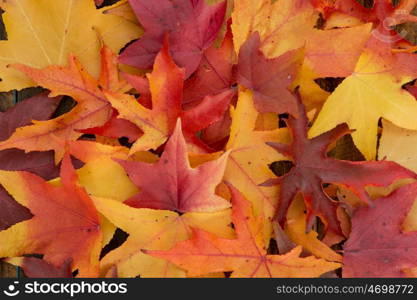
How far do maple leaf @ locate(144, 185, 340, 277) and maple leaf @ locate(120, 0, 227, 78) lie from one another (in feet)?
0.87

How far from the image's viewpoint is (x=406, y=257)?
96cm

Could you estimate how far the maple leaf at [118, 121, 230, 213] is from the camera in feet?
2.96

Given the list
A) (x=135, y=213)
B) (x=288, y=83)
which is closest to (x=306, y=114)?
(x=288, y=83)

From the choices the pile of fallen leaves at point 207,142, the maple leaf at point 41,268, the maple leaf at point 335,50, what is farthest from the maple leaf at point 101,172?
the maple leaf at point 335,50

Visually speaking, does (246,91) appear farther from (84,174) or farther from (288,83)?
A: (84,174)

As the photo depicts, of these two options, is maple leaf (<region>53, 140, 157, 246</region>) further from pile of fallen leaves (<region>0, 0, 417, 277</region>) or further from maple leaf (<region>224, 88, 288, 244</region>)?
maple leaf (<region>224, 88, 288, 244</region>)

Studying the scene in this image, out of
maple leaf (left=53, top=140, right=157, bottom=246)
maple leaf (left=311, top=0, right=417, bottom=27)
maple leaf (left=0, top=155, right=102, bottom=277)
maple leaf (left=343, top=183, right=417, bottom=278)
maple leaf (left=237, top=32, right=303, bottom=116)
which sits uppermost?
maple leaf (left=311, top=0, right=417, bottom=27)

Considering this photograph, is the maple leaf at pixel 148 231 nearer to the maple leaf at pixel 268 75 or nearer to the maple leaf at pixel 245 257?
the maple leaf at pixel 245 257

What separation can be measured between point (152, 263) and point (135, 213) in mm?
89

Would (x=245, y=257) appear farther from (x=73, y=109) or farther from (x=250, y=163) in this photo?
(x=73, y=109)

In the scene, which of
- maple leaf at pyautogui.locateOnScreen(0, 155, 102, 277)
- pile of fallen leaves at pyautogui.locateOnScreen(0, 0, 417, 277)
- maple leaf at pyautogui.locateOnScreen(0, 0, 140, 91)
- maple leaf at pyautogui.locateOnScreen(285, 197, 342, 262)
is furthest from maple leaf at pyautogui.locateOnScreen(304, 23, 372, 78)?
maple leaf at pyautogui.locateOnScreen(0, 155, 102, 277)

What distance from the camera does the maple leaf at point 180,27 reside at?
986mm

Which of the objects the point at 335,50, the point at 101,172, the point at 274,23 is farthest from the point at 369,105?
the point at 101,172

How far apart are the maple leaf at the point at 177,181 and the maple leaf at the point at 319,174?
0.11 m
